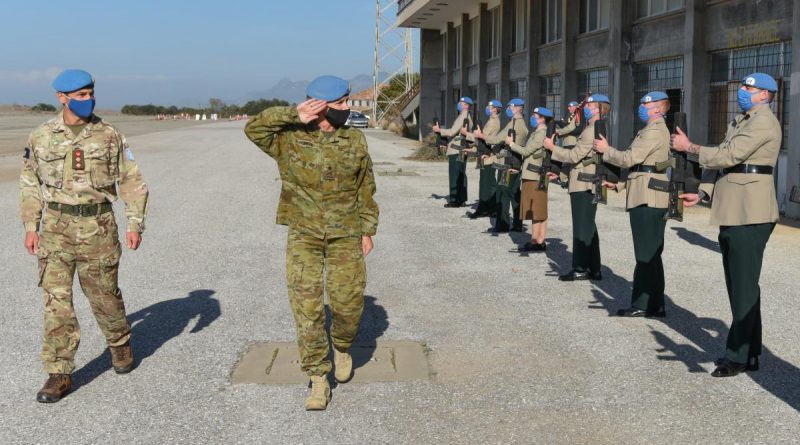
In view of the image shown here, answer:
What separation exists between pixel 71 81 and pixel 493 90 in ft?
96.7

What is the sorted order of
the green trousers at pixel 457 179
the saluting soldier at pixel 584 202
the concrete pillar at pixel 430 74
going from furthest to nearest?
the concrete pillar at pixel 430 74
the green trousers at pixel 457 179
the saluting soldier at pixel 584 202

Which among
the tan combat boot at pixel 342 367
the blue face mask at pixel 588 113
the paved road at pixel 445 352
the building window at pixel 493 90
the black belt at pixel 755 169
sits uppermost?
the building window at pixel 493 90

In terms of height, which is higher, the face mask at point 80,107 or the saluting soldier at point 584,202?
the face mask at point 80,107

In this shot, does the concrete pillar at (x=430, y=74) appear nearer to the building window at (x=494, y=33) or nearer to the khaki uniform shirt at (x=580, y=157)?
the building window at (x=494, y=33)

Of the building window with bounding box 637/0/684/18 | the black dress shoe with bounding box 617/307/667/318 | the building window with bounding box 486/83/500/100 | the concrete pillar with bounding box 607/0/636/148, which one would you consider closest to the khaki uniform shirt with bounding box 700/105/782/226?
the black dress shoe with bounding box 617/307/667/318

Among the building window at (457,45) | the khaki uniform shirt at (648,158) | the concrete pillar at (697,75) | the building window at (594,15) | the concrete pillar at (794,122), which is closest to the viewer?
the khaki uniform shirt at (648,158)

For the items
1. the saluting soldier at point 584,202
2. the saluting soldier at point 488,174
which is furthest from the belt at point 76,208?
the saluting soldier at point 488,174

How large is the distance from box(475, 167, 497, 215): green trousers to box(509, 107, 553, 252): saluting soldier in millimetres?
2672

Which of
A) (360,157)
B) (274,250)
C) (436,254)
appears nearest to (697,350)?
(360,157)

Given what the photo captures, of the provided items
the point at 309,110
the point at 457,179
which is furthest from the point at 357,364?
the point at 457,179

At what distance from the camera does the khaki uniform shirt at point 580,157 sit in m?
8.60

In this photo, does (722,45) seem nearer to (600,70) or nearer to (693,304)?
(600,70)

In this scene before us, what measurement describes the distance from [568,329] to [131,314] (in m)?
3.72

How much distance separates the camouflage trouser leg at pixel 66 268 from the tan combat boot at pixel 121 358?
0.32 metres
